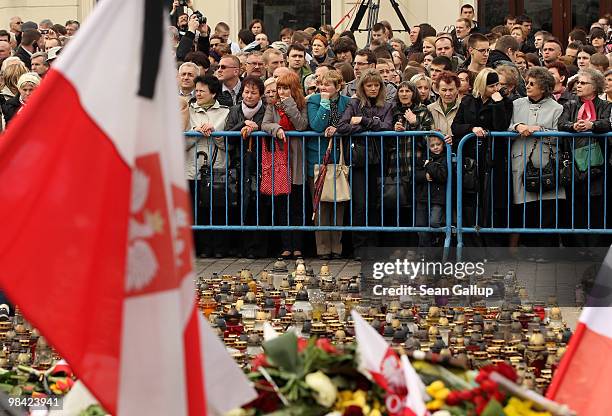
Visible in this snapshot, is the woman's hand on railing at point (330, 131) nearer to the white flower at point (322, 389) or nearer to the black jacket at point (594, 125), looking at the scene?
the black jacket at point (594, 125)

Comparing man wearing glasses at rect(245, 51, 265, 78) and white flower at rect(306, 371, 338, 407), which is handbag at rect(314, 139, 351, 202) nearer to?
man wearing glasses at rect(245, 51, 265, 78)

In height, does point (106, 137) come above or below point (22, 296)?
above

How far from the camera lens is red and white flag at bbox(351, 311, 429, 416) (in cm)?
443

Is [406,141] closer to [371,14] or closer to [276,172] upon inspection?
[276,172]

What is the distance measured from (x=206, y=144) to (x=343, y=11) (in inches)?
429

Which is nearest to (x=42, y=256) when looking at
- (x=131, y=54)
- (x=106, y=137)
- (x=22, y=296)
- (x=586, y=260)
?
(x=22, y=296)

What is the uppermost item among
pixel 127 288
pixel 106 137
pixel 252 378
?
pixel 106 137

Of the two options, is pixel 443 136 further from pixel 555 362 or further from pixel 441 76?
pixel 555 362

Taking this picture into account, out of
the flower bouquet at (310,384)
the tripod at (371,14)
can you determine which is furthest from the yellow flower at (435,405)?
the tripod at (371,14)

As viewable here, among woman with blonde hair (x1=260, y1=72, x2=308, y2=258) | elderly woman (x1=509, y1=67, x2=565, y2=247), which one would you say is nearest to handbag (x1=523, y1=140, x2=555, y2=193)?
elderly woman (x1=509, y1=67, x2=565, y2=247)

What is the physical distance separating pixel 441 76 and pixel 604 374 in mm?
8023

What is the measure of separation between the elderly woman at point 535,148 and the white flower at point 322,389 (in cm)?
802

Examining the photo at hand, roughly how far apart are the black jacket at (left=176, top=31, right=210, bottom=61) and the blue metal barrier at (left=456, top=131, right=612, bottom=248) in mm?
5615

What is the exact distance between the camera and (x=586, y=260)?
12.0 metres
